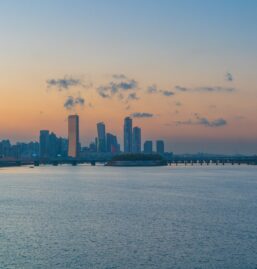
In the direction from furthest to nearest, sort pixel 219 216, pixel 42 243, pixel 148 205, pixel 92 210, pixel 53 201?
pixel 53 201 → pixel 148 205 → pixel 92 210 → pixel 219 216 → pixel 42 243

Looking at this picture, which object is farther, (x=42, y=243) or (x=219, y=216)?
(x=219, y=216)

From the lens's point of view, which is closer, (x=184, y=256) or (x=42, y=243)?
(x=184, y=256)

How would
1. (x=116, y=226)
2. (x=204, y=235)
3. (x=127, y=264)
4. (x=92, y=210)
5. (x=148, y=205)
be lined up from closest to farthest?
(x=127, y=264) → (x=204, y=235) → (x=116, y=226) → (x=92, y=210) → (x=148, y=205)

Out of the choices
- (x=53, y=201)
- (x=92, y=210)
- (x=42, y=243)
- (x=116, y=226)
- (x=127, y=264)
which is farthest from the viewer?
(x=53, y=201)

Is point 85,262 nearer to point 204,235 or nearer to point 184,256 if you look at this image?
point 184,256

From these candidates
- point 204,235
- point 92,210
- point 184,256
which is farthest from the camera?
point 92,210

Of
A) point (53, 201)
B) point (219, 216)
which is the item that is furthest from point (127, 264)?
point (53, 201)

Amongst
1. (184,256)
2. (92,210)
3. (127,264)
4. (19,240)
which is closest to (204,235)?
(184,256)

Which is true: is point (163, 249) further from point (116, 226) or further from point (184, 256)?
point (116, 226)
